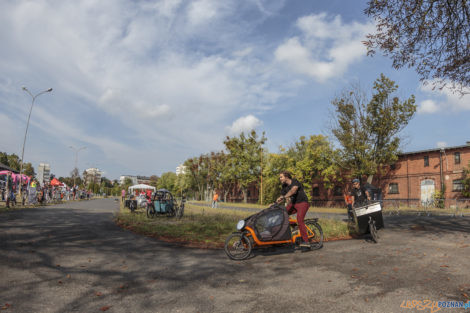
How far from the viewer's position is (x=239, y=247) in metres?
6.78

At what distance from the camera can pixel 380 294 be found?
426 centimetres

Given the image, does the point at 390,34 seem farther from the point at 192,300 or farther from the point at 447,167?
the point at 447,167

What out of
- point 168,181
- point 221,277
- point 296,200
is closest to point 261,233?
point 296,200

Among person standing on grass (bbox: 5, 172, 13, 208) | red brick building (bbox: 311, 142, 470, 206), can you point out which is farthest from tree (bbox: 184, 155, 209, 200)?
person standing on grass (bbox: 5, 172, 13, 208)

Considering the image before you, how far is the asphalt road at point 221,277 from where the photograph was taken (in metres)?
3.96

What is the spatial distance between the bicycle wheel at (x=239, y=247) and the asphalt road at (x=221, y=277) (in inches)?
8.8

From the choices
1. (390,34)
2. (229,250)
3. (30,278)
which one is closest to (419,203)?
(390,34)

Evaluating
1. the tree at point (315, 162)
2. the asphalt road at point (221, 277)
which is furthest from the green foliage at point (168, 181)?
the asphalt road at point (221, 277)

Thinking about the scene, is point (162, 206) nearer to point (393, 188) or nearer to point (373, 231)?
point (373, 231)

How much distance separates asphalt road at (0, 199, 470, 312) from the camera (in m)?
3.96

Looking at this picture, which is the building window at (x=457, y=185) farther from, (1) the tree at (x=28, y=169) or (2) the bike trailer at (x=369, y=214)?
(1) the tree at (x=28, y=169)

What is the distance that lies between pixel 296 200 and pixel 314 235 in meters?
1.13

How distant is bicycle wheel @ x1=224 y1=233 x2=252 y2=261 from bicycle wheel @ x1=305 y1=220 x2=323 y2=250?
1785 mm

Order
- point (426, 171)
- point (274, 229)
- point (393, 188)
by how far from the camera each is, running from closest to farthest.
Result: 1. point (274, 229)
2. point (426, 171)
3. point (393, 188)
